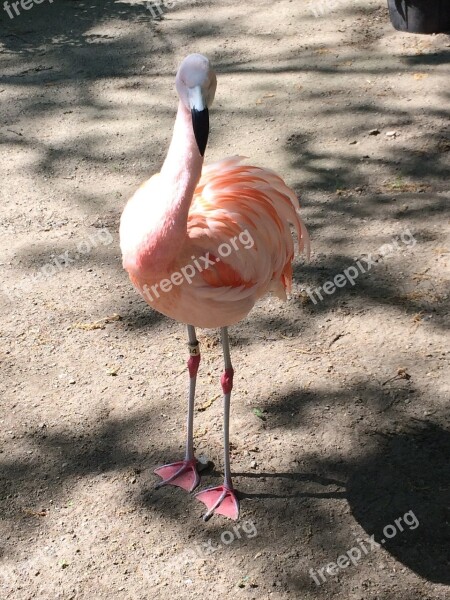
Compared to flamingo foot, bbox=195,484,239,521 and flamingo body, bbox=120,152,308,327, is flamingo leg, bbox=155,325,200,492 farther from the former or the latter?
flamingo body, bbox=120,152,308,327

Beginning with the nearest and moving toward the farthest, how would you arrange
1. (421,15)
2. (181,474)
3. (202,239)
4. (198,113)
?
(198,113), (202,239), (181,474), (421,15)

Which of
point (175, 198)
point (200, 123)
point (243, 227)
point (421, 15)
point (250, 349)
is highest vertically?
point (200, 123)

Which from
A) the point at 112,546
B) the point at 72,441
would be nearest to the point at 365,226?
the point at 72,441

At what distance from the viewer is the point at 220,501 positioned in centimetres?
363

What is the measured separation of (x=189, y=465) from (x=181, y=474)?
0.06 meters

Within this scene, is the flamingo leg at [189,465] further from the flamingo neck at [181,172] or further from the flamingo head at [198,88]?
the flamingo head at [198,88]

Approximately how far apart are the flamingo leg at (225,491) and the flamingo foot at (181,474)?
0.23 ft

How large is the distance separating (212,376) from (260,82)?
347 centimetres

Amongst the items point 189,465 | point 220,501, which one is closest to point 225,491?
point 220,501

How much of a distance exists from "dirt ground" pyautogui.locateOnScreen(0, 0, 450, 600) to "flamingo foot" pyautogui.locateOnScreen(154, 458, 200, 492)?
55 millimetres

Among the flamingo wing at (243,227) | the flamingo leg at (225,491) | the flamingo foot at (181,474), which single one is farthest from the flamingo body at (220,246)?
the flamingo foot at (181,474)

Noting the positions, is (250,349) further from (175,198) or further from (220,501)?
(175,198)

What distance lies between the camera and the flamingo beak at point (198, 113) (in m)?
2.80

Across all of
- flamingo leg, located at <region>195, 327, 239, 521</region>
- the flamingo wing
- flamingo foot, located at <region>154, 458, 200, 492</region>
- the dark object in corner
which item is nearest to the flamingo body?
the flamingo wing
